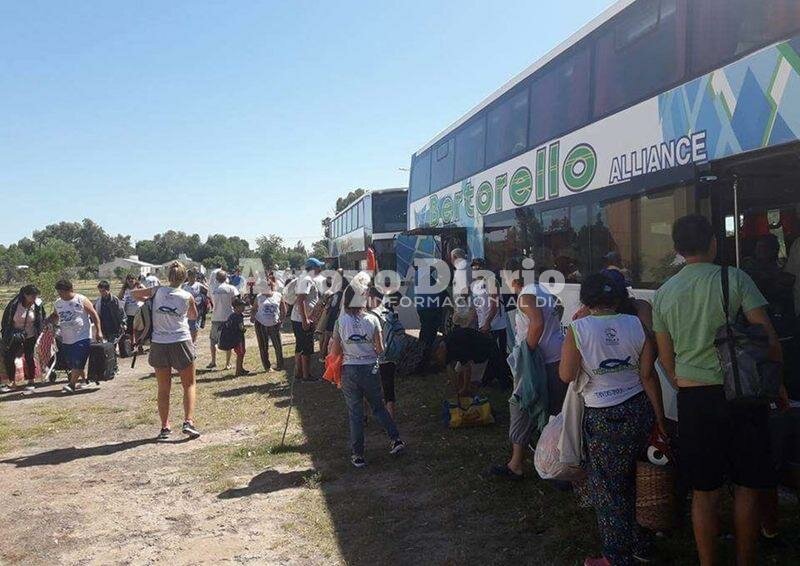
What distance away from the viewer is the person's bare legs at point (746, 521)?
304 centimetres

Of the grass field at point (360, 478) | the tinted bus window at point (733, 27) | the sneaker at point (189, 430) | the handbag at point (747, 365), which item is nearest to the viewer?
the handbag at point (747, 365)

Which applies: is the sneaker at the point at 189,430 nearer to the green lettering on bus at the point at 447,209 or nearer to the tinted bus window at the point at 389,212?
the green lettering on bus at the point at 447,209

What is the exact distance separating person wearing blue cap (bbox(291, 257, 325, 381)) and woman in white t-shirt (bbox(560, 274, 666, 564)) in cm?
637

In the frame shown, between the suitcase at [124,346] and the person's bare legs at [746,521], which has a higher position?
the suitcase at [124,346]

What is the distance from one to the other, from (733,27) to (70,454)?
7932 millimetres

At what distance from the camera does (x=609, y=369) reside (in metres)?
3.29

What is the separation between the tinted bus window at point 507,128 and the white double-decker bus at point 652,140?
0.03 meters

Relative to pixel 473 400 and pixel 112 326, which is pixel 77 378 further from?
pixel 473 400

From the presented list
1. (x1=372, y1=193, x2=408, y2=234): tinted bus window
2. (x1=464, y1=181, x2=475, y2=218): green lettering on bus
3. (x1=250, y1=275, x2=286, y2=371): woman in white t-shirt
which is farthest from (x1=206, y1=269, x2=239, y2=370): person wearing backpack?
(x1=372, y1=193, x2=408, y2=234): tinted bus window

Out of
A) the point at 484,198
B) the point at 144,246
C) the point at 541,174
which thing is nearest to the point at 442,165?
the point at 484,198

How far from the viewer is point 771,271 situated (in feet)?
17.2

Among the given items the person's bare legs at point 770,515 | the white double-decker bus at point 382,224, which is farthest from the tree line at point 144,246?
the person's bare legs at point 770,515

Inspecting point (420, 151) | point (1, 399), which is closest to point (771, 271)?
point (420, 151)

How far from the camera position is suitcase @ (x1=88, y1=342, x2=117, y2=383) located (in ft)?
33.1
